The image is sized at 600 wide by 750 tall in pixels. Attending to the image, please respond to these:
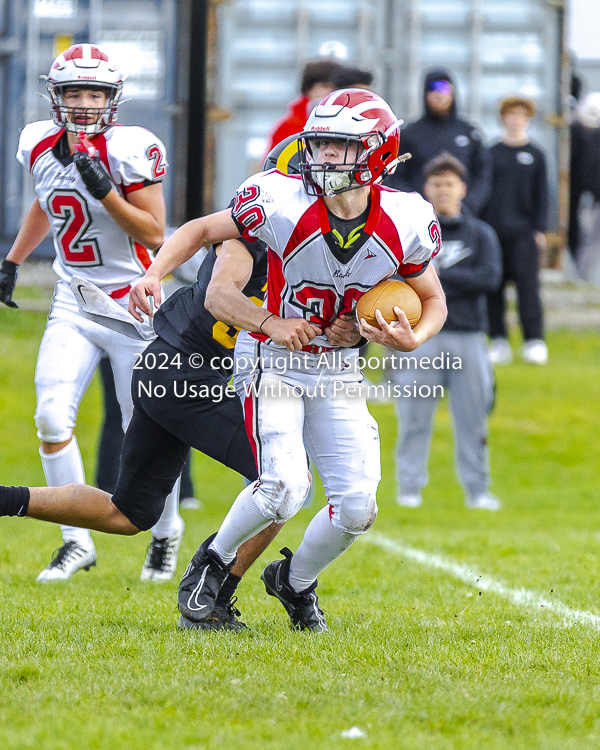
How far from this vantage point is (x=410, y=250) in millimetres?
3809

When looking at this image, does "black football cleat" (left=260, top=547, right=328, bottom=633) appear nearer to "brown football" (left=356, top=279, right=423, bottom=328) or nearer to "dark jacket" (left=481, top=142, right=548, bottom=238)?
"brown football" (left=356, top=279, right=423, bottom=328)

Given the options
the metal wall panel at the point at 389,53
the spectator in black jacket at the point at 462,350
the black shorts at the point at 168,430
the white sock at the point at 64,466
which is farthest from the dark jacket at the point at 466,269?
the metal wall panel at the point at 389,53

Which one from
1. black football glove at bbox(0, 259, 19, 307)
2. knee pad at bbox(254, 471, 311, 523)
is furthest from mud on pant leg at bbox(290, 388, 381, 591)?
black football glove at bbox(0, 259, 19, 307)

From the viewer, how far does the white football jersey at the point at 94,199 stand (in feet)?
16.5

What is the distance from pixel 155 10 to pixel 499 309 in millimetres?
4990

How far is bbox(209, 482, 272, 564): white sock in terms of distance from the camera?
3.96 metres


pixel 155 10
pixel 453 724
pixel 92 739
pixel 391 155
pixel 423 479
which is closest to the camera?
pixel 92 739

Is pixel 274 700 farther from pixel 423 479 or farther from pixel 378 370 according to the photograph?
pixel 378 370

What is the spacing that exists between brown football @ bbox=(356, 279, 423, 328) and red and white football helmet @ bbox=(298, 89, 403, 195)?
336 millimetres

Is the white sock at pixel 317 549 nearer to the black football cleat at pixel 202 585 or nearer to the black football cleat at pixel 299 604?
the black football cleat at pixel 299 604

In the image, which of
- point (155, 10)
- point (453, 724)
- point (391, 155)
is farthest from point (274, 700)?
point (155, 10)

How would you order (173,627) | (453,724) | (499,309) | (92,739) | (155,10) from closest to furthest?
(92,739), (453,724), (173,627), (499,309), (155,10)

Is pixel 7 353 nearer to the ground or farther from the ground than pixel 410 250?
nearer to the ground

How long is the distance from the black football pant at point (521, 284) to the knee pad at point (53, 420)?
675 cm
